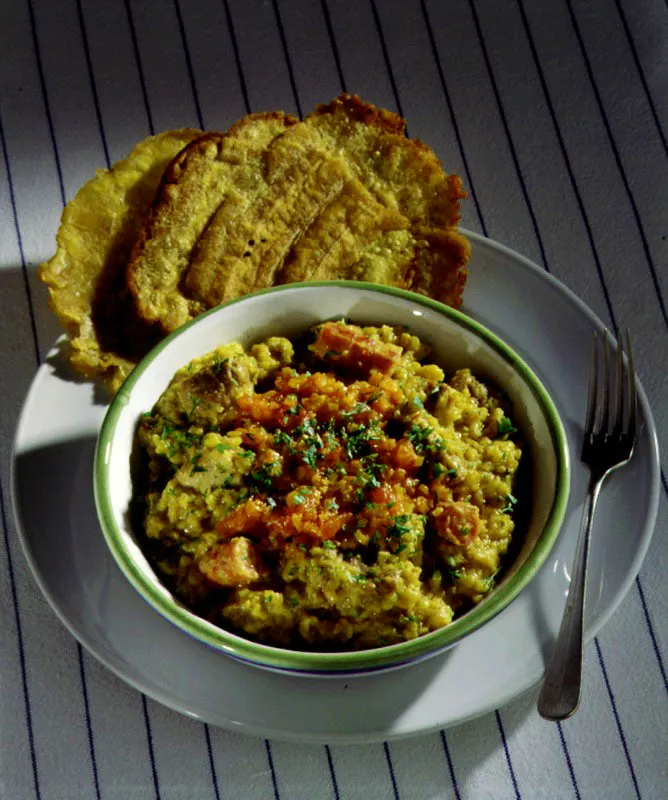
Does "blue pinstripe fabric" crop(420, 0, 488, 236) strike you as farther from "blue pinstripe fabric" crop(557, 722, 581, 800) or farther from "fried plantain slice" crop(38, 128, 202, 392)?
"blue pinstripe fabric" crop(557, 722, 581, 800)

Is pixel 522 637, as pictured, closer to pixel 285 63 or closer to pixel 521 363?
pixel 521 363

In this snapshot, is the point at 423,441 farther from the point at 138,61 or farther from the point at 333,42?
the point at 138,61

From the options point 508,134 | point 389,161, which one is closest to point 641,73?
point 508,134

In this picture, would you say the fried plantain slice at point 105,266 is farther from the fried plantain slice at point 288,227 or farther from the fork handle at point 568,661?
the fork handle at point 568,661

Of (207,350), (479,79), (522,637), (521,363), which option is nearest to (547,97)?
(479,79)


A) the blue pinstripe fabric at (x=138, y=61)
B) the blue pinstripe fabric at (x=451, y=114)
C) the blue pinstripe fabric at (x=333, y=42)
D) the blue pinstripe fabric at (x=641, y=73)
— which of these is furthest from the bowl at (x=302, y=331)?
the blue pinstripe fabric at (x=641, y=73)

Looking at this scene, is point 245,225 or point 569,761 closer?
point 569,761
